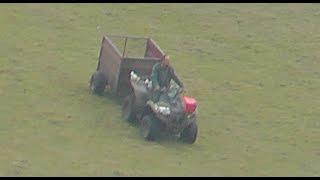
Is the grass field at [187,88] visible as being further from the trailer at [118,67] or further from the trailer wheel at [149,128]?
the trailer at [118,67]

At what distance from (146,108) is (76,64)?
4841mm

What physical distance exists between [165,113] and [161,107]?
210mm

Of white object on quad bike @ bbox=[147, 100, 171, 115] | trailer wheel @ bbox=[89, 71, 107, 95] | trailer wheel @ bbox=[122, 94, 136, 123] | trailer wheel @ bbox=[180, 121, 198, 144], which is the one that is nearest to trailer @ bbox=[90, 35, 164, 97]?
trailer wheel @ bbox=[89, 71, 107, 95]

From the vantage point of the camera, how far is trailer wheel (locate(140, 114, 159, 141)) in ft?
60.7

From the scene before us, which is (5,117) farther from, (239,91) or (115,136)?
(239,91)

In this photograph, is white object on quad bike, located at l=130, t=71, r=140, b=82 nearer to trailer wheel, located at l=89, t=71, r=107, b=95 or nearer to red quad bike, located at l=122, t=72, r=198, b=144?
red quad bike, located at l=122, t=72, r=198, b=144

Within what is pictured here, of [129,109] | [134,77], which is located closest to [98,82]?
[134,77]

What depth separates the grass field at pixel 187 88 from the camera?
17.6m

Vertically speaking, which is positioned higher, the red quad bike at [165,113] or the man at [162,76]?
the man at [162,76]

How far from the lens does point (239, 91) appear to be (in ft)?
74.0

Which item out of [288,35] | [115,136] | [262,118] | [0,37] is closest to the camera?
[115,136]

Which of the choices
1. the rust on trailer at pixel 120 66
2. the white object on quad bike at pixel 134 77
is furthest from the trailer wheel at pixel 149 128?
the rust on trailer at pixel 120 66

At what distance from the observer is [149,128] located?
730 inches

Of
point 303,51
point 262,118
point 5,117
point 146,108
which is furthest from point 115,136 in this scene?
point 303,51
